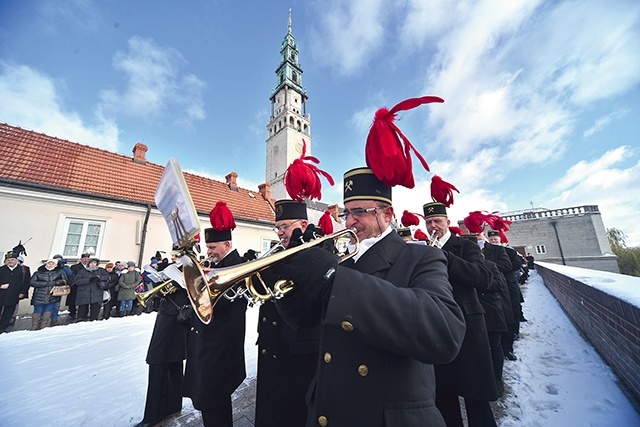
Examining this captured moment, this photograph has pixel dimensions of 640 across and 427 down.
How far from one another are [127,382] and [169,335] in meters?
1.89

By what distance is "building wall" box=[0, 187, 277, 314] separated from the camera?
1051cm

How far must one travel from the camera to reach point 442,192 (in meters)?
4.38

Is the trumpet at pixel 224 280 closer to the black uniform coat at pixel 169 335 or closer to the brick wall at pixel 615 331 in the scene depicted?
the black uniform coat at pixel 169 335

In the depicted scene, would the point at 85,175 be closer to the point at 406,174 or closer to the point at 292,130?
the point at 406,174

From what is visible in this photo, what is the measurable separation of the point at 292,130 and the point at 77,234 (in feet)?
145

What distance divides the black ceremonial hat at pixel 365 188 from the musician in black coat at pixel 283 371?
63 cm

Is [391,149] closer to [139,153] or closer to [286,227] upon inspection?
[286,227]

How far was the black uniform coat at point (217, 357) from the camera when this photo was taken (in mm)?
2640

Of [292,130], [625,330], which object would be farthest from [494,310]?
[292,130]

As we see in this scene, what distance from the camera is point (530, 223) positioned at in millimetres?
29844

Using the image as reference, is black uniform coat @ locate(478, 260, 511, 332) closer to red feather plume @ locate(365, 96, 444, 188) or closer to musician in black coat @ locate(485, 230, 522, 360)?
musician in black coat @ locate(485, 230, 522, 360)

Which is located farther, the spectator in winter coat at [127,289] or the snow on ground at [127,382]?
the spectator in winter coat at [127,289]

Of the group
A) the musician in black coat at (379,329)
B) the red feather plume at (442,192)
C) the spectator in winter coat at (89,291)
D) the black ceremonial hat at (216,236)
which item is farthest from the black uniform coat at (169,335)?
the spectator in winter coat at (89,291)

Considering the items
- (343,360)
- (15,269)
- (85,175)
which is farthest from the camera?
(85,175)
